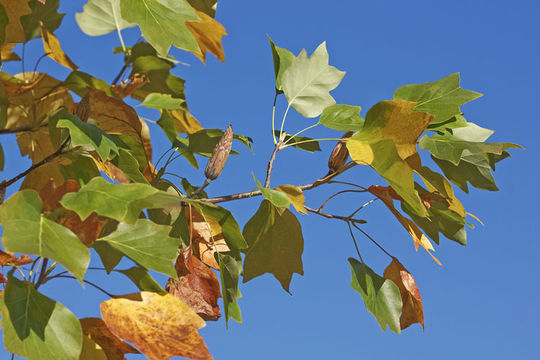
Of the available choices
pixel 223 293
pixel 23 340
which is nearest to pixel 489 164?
pixel 223 293

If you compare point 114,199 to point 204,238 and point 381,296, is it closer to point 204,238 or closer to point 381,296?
point 204,238

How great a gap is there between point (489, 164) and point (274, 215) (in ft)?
1.33

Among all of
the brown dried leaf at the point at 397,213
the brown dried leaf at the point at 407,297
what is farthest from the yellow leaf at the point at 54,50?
the brown dried leaf at the point at 407,297

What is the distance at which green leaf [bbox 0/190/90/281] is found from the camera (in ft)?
2.18

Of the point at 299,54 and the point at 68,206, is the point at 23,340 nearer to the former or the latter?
the point at 68,206

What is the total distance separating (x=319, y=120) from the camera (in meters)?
0.99

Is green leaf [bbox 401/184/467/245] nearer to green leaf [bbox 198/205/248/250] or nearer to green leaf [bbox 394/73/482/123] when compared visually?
green leaf [bbox 394/73/482/123]

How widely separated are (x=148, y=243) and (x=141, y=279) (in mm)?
125

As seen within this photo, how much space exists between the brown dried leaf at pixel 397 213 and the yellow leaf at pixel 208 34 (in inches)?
13.1

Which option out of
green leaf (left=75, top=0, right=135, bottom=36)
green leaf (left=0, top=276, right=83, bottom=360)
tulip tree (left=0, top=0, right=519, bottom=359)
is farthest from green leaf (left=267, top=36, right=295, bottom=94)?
green leaf (left=0, top=276, right=83, bottom=360)

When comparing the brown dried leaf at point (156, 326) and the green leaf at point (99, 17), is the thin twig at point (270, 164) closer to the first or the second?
the brown dried leaf at point (156, 326)

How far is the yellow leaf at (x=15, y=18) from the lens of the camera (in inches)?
39.1

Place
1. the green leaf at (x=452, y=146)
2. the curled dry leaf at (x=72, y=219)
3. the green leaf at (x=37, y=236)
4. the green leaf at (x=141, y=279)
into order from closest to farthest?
the green leaf at (x=37, y=236), the curled dry leaf at (x=72, y=219), the green leaf at (x=141, y=279), the green leaf at (x=452, y=146)

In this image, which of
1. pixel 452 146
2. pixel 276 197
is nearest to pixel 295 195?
pixel 276 197
